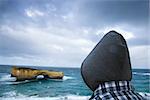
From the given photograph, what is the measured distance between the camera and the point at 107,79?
0.48m

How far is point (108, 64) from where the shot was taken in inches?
18.8

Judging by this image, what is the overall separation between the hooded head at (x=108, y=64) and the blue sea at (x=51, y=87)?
3.45ft

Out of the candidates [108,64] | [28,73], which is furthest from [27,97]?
[108,64]

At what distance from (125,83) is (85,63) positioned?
0.28ft

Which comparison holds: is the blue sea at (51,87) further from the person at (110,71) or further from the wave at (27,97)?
the person at (110,71)

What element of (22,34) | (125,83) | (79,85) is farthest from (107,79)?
(22,34)

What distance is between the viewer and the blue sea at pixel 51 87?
156 cm

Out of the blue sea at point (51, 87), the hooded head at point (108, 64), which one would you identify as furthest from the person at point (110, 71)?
the blue sea at point (51, 87)

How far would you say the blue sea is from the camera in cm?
156

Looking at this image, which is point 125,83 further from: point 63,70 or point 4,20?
point 4,20

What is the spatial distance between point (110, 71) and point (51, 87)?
1148mm

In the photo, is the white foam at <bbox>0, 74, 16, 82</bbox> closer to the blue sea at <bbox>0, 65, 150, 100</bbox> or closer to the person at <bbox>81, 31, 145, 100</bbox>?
the blue sea at <bbox>0, 65, 150, 100</bbox>

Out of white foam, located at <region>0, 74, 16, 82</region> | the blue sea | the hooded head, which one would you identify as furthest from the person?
white foam, located at <region>0, 74, 16, 82</region>

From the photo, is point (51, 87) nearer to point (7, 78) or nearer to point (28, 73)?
point (28, 73)
